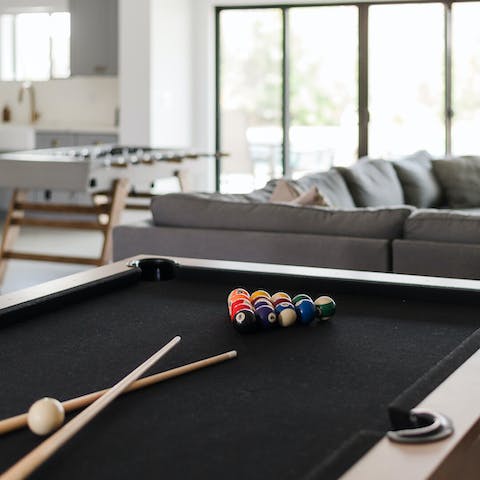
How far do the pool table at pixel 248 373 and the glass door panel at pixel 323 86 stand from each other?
636 centimetres

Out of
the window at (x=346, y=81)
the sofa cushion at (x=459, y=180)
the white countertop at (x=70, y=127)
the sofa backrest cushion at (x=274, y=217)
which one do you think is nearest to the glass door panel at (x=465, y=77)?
the window at (x=346, y=81)

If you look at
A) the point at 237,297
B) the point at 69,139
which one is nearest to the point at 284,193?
the point at 237,297

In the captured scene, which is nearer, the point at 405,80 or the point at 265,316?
the point at 265,316

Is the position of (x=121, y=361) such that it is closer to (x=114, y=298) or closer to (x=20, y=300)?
(x=20, y=300)

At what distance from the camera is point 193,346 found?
5.93 ft

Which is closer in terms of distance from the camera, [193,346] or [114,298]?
[193,346]

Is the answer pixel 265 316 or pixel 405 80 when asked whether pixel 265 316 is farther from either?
pixel 405 80

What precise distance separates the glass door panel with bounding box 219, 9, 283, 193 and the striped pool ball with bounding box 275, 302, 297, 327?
7.00 m

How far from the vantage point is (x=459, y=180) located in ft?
21.7

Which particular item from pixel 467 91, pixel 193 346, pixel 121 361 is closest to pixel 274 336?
pixel 193 346

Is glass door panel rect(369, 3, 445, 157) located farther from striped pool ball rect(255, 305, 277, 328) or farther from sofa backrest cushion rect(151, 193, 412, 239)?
striped pool ball rect(255, 305, 277, 328)

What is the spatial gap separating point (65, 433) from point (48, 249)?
6216 mm

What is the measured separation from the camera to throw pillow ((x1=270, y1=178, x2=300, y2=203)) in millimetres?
4328

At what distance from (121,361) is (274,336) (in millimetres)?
356
